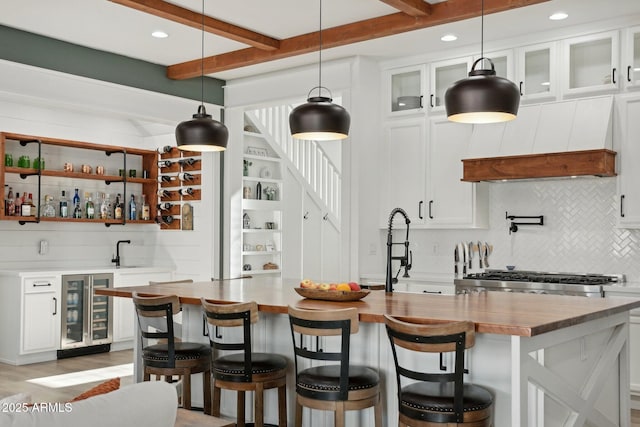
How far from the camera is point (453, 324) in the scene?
2857mm

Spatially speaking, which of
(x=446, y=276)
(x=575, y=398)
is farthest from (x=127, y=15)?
(x=575, y=398)

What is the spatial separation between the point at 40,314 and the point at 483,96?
5248 millimetres

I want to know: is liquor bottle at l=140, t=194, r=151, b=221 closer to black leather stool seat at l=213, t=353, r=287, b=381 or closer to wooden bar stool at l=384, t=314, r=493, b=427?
black leather stool seat at l=213, t=353, r=287, b=381

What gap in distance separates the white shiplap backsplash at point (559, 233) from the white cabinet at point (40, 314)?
3817 mm

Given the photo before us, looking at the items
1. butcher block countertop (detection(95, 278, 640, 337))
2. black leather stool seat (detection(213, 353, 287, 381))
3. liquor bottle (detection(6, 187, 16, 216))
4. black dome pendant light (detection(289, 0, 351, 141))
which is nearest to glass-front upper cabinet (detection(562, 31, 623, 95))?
butcher block countertop (detection(95, 278, 640, 337))

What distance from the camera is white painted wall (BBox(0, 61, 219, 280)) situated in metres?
6.43

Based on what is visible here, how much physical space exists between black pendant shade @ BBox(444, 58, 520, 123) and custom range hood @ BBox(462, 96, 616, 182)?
2.24m

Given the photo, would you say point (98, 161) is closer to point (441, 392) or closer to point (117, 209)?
point (117, 209)

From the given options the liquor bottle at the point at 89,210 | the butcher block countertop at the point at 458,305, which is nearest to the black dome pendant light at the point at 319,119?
the butcher block countertop at the point at 458,305

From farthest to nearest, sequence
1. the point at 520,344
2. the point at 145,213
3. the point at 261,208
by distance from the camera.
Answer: the point at 145,213
the point at 261,208
the point at 520,344

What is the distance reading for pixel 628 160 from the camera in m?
5.30

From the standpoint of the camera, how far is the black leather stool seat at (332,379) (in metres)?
3.25

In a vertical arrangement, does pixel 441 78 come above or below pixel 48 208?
above

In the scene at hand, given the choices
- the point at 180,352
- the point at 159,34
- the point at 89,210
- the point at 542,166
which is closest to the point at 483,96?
the point at 180,352
